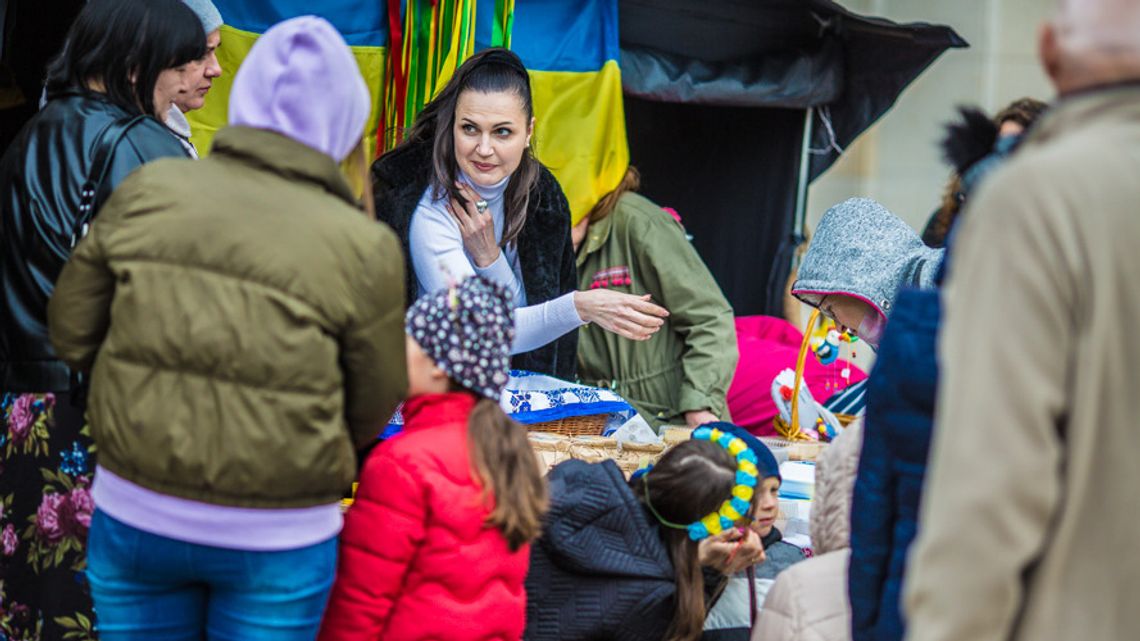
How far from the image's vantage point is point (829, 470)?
2.81 metres

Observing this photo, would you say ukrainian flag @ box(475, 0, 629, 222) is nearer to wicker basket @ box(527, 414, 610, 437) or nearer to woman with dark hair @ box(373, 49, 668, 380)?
woman with dark hair @ box(373, 49, 668, 380)

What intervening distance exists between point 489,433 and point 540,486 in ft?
0.58

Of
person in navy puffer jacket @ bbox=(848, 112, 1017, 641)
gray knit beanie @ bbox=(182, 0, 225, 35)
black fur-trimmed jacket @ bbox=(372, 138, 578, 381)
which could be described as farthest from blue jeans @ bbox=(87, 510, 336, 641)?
black fur-trimmed jacket @ bbox=(372, 138, 578, 381)

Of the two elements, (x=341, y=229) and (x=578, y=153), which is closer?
(x=341, y=229)

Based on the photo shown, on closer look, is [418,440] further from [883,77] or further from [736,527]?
[883,77]

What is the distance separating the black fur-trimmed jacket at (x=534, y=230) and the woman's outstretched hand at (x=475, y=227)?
0.12 metres

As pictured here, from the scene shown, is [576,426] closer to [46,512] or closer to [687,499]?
[687,499]

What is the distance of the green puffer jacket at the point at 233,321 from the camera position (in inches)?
87.6

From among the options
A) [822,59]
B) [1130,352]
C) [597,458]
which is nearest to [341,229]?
[1130,352]

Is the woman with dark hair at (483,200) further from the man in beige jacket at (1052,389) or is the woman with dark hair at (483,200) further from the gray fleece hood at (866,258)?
the man in beige jacket at (1052,389)

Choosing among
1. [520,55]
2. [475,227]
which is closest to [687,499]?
[475,227]

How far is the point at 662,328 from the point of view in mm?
4922

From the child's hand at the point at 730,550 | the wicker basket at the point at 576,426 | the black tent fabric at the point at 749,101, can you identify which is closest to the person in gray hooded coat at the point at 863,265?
the child's hand at the point at 730,550

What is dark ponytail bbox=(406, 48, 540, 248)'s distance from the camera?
12.8 feet
